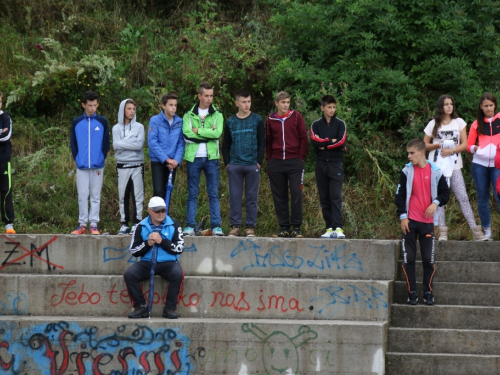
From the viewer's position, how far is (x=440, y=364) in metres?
9.27

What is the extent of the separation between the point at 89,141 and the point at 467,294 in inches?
210

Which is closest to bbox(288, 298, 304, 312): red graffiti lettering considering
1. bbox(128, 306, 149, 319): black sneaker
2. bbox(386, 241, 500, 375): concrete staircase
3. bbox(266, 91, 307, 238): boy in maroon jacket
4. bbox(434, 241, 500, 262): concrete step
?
bbox(386, 241, 500, 375): concrete staircase

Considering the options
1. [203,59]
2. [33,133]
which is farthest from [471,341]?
[33,133]

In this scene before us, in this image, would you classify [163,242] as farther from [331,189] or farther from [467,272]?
[467,272]

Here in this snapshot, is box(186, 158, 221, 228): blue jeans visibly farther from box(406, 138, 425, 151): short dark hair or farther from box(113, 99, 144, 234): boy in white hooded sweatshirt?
box(406, 138, 425, 151): short dark hair

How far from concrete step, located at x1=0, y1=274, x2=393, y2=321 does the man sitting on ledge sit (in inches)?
10.8

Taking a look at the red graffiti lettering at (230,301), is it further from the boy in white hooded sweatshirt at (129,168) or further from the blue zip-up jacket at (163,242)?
the boy in white hooded sweatshirt at (129,168)

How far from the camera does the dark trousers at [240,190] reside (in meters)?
11.1

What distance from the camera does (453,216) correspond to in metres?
12.3

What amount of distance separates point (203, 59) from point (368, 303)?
6.86 m

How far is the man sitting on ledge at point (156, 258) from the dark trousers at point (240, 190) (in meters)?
1.48

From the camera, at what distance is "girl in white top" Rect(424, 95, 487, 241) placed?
35.2 ft

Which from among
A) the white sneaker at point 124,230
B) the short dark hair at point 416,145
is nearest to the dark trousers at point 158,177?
the white sneaker at point 124,230

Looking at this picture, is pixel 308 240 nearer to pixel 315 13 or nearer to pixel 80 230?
pixel 80 230
